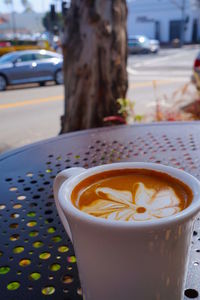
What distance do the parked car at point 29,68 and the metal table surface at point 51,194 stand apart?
9.18m

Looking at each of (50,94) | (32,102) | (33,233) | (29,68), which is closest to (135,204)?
(33,233)

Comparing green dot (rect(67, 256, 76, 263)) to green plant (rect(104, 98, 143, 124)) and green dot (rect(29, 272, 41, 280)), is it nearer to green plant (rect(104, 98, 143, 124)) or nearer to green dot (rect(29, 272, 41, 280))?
green dot (rect(29, 272, 41, 280))

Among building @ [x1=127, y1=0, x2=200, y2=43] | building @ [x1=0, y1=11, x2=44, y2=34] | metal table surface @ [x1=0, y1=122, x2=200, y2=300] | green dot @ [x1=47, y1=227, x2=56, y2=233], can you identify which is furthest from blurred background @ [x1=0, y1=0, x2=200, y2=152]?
building @ [x1=0, y1=11, x2=44, y2=34]

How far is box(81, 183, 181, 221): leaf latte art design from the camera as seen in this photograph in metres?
0.50

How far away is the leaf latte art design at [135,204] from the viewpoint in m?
0.50

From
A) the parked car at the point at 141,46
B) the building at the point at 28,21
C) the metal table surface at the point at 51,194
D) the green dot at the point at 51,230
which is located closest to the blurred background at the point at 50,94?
the metal table surface at the point at 51,194

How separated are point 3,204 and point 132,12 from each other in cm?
4145

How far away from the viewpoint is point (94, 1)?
2682 mm

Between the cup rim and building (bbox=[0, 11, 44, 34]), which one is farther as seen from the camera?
building (bbox=[0, 11, 44, 34])

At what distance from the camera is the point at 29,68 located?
1041 centimetres

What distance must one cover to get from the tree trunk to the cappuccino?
2251 mm

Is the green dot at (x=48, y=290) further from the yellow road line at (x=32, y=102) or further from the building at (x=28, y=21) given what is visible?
the building at (x=28, y=21)

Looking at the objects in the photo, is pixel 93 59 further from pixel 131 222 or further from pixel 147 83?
pixel 147 83

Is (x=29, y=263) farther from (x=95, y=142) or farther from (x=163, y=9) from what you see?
(x=163, y=9)
